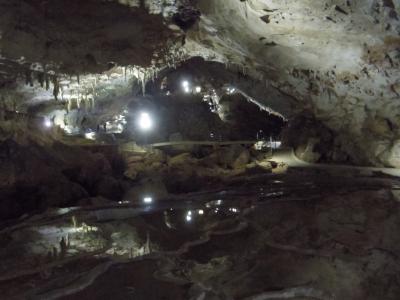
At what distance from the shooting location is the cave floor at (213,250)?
5020 millimetres

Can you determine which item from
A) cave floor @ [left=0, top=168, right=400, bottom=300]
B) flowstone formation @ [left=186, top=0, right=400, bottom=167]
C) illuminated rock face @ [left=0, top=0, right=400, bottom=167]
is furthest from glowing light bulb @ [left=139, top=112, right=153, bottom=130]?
cave floor @ [left=0, top=168, right=400, bottom=300]

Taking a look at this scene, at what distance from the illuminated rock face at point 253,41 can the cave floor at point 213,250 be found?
4494 mm

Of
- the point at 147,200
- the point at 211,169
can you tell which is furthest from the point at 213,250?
the point at 211,169

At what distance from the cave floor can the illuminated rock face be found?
449 centimetres

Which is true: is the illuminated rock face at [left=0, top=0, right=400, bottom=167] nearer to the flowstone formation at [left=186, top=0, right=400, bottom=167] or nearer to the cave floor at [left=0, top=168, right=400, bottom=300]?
the flowstone formation at [left=186, top=0, right=400, bottom=167]

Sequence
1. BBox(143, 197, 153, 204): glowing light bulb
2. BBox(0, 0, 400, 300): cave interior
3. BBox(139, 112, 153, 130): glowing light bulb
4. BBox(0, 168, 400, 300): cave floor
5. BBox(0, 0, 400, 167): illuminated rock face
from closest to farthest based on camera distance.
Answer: BBox(0, 168, 400, 300): cave floor → BBox(0, 0, 400, 300): cave interior → BBox(0, 0, 400, 167): illuminated rock face → BBox(143, 197, 153, 204): glowing light bulb → BBox(139, 112, 153, 130): glowing light bulb

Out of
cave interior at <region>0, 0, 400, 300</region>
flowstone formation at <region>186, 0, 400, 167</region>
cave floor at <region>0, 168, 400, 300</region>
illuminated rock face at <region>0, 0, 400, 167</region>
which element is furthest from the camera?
flowstone formation at <region>186, 0, 400, 167</region>

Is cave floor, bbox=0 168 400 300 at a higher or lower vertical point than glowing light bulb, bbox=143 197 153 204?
lower

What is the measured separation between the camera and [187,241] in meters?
7.08

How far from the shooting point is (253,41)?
11.9 meters

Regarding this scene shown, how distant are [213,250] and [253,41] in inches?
299

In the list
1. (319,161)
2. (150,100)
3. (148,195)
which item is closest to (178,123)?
(150,100)

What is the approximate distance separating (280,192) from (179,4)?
622cm

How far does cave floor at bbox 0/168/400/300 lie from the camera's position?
5.02 m
